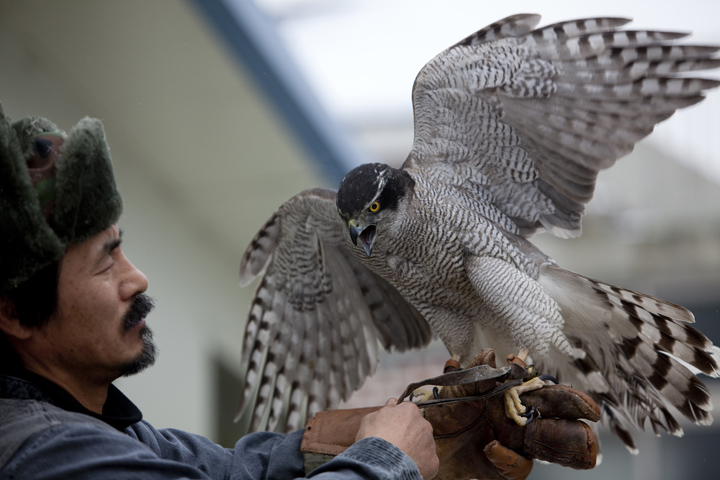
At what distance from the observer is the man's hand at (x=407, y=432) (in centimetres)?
130

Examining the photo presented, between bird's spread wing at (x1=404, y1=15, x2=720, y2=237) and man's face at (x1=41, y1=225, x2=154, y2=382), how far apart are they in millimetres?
963

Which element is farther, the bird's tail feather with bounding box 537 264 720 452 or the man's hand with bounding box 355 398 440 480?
the bird's tail feather with bounding box 537 264 720 452

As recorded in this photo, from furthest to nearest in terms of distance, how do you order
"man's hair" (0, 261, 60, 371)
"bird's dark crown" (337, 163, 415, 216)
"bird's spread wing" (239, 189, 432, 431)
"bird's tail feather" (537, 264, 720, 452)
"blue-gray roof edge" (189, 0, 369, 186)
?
"blue-gray roof edge" (189, 0, 369, 186) < "bird's spread wing" (239, 189, 432, 431) < "bird's dark crown" (337, 163, 415, 216) < "bird's tail feather" (537, 264, 720, 452) < "man's hair" (0, 261, 60, 371)

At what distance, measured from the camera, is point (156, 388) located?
2.88 metres

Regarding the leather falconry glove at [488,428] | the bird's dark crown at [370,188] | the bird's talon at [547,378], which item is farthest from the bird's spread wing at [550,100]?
the leather falconry glove at [488,428]

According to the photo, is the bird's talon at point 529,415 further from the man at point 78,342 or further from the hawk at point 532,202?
the hawk at point 532,202

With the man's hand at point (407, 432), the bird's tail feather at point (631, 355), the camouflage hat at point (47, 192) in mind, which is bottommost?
the bird's tail feather at point (631, 355)

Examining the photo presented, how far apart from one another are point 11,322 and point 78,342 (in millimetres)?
121

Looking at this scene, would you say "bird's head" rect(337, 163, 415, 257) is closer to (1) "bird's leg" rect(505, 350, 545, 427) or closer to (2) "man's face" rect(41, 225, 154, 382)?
(1) "bird's leg" rect(505, 350, 545, 427)

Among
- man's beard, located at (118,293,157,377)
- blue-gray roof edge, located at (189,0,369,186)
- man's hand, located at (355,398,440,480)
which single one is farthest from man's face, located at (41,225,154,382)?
blue-gray roof edge, located at (189,0,369,186)

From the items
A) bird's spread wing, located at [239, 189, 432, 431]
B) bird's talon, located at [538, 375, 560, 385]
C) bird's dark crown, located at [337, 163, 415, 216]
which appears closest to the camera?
bird's talon, located at [538, 375, 560, 385]

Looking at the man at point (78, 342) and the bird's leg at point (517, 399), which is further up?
the man at point (78, 342)

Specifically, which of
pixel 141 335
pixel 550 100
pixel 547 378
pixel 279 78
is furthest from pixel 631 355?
pixel 279 78

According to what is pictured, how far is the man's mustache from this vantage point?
1.35 meters
